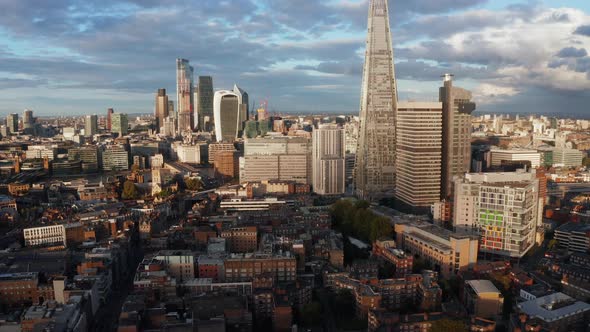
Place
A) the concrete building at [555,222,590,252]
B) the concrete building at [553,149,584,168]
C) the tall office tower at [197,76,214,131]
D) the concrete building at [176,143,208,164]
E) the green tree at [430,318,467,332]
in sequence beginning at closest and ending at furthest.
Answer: the green tree at [430,318,467,332] < the concrete building at [555,222,590,252] < the concrete building at [553,149,584,168] < the concrete building at [176,143,208,164] < the tall office tower at [197,76,214,131]

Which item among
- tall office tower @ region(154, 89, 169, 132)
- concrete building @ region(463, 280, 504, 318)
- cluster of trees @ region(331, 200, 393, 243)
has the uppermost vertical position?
tall office tower @ region(154, 89, 169, 132)

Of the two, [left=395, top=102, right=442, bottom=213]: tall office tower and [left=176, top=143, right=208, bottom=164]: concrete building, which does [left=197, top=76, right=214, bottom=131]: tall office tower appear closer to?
[left=176, top=143, right=208, bottom=164]: concrete building

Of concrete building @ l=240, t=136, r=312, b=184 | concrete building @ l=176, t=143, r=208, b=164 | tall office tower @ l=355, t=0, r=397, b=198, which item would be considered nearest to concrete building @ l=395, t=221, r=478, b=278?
tall office tower @ l=355, t=0, r=397, b=198

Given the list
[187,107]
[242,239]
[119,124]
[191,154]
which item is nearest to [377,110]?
[242,239]

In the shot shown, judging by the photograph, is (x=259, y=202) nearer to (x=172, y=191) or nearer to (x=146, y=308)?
(x=172, y=191)

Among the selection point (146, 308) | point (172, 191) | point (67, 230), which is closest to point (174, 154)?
point (172, 191)

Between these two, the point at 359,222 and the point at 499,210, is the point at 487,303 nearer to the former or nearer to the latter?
the point at 499,210
